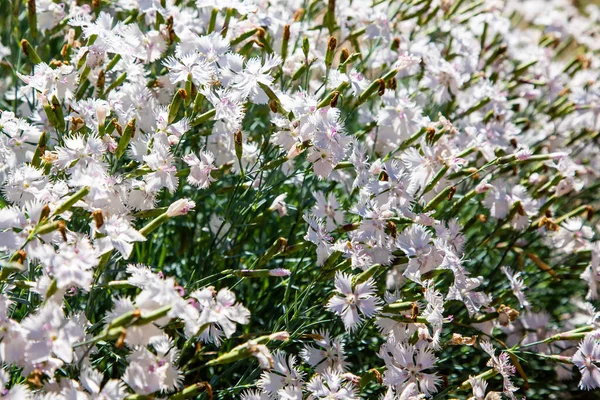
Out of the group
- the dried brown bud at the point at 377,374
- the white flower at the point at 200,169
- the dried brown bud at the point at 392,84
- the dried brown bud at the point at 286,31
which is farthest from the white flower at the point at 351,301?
the dried brown bud at the point at 286,31

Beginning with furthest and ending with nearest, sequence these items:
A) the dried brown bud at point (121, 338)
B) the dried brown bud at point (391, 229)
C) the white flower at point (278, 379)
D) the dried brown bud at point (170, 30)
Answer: the dried brown bud at point (170, 30)
the dried brown bud at point (391, 229)
the white flower at point (278, 379)
the dried brown bud at point (121, 338)

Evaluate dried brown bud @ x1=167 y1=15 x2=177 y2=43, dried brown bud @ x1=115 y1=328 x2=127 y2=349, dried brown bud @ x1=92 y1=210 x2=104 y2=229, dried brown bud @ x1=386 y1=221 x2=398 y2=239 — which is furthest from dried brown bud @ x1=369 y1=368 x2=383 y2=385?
dried brown bud @ x1=167 y1=15 x2=177 y2=43

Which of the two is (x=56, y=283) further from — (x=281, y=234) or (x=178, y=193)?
(x=281, y=234)

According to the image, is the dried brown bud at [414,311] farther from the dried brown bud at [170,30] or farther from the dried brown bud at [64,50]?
the dried brown bud at [64,50]

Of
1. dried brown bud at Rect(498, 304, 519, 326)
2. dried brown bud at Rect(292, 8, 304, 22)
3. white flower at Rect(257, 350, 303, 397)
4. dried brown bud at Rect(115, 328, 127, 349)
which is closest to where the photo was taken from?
dried brown bud at Rect(115, 328, 127, 349)

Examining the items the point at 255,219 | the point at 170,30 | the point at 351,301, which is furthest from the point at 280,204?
the point at 170,30

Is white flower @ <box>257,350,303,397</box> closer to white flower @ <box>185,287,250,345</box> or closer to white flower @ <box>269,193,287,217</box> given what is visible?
white flower @ <box>185,287,250,345</box>

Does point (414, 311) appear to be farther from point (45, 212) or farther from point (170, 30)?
point (170, 30)

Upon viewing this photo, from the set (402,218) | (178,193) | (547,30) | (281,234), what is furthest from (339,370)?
(547,30)
